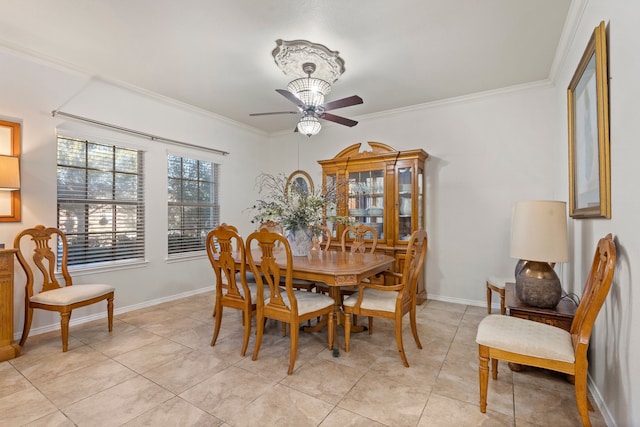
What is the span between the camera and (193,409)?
1.87 m

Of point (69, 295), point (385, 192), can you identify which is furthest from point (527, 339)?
point (69, 295)

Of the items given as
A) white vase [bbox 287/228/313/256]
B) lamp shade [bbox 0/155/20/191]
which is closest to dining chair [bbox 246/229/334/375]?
white vase [bbox 287/228/313/256]

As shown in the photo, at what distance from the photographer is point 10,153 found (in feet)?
9.48

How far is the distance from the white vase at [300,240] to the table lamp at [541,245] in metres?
1.78

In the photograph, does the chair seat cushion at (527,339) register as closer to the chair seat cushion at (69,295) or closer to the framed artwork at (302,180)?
the chair seat cushion at (69,295)

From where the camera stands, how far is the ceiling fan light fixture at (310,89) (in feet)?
9.16

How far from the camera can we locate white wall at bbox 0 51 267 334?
2.98 meters

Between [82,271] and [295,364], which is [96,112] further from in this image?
[295,364]

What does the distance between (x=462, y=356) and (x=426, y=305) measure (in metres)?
1.45

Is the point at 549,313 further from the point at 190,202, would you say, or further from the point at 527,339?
the point at 190,202

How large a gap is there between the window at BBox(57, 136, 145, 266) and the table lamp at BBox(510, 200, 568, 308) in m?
4.13

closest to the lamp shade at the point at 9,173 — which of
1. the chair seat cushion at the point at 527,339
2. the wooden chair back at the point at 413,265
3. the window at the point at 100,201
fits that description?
the window at the point at 100,201

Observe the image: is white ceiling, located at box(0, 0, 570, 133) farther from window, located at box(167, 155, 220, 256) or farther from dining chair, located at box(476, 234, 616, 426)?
dining chair, located at box(476, 234, 616, 426)

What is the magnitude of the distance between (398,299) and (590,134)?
1.78m
